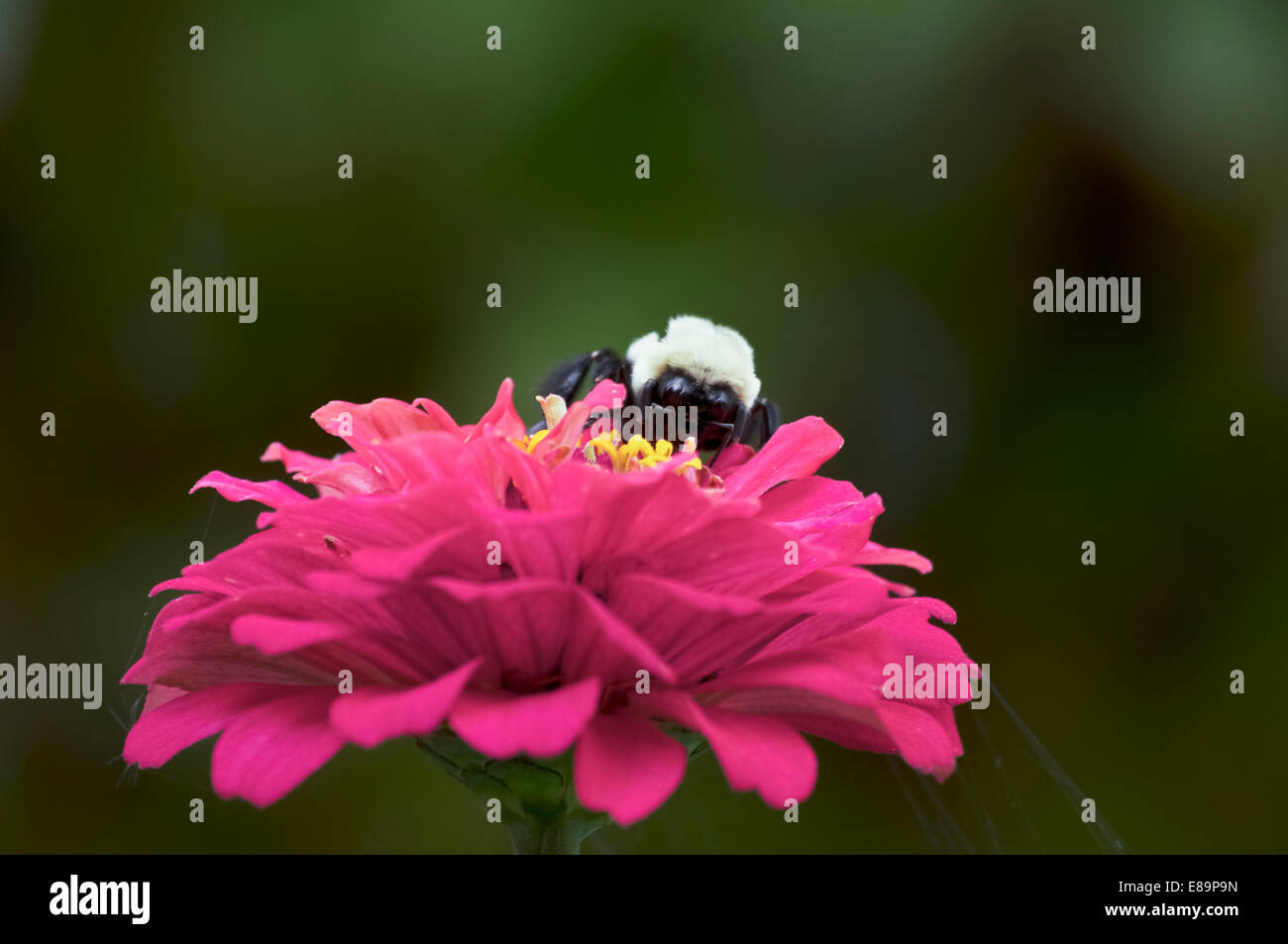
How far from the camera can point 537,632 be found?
1.68ft

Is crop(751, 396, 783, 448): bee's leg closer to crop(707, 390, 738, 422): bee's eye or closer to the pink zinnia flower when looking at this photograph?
crop(707, 390, 738, 422): bee's eye

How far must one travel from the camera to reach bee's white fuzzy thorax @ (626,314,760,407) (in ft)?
3.10

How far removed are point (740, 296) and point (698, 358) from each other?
0.53m

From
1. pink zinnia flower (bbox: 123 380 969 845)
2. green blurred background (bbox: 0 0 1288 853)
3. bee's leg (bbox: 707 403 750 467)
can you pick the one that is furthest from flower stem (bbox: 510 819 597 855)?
green blurred background (bbox: 0 0 1288 853)

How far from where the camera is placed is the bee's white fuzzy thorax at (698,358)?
95cm

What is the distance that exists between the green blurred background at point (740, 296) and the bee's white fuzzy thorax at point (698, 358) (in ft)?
1.19

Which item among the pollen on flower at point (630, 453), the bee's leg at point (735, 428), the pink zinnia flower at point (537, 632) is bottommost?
the pink zinnia flower at point (537, 632)

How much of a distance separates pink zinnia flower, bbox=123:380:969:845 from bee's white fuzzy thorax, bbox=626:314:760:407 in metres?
0.34

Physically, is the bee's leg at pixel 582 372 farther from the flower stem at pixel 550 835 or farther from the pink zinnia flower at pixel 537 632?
the flower stem at pixel 550 835

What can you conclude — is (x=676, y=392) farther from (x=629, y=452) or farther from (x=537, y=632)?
(x=537, y=632)

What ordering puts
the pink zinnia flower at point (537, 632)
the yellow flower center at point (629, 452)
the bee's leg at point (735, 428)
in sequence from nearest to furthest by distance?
the pink zinnia flower at point (537, 632)
the yellow flower center at point (629, 452)
the bee's leg at point (735, 428)

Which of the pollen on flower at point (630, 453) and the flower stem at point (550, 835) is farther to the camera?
the pollen on flower at point (630, 453)

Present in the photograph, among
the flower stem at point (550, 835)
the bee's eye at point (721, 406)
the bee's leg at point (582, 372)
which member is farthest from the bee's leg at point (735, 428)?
the flower stem at point (550, 835)

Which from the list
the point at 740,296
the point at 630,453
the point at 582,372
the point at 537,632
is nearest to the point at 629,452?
the point at 630,453
